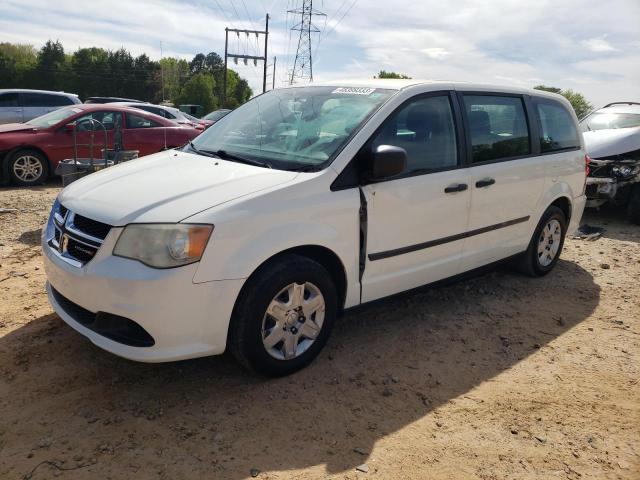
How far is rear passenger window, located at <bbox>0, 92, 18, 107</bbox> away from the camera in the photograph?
524 inches

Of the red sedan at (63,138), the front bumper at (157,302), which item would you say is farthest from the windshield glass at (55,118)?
the front bumper at (157,302)

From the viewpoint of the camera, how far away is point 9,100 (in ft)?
43.8

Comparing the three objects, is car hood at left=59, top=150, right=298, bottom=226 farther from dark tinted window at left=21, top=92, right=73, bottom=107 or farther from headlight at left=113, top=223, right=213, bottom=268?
dark tinted window at left=21, top=92, right=73, bottom=107

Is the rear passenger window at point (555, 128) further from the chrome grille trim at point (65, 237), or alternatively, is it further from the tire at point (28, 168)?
the tire at point (28, 168)

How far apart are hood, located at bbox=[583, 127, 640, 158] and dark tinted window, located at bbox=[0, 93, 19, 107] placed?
42.5ft

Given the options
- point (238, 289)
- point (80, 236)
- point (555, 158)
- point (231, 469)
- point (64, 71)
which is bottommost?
point (231, 469)

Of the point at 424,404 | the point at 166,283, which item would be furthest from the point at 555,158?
the point at 166,283

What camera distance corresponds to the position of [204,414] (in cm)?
287

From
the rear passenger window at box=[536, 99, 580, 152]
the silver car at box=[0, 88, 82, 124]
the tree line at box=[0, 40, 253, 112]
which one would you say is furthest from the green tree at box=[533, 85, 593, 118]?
the tree line at box=[0, 40, 253, 112]

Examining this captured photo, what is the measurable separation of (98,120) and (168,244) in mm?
7832

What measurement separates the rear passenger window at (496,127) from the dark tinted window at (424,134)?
25 cm

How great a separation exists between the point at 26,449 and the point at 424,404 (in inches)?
81.7

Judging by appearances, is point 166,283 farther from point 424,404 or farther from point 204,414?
point 424,404

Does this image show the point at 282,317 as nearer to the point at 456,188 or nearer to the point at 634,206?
the point at 456,188
